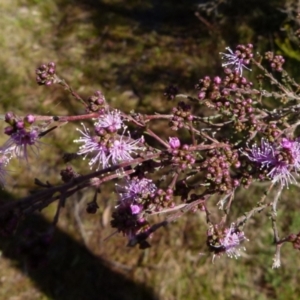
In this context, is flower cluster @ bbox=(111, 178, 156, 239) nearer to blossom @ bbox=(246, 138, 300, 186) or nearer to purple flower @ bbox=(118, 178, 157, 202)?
purple flower @ bbox=(118, 178, 157, 202)

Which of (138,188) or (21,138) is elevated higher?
(21,138)

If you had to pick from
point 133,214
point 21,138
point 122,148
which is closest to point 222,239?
point 133,214

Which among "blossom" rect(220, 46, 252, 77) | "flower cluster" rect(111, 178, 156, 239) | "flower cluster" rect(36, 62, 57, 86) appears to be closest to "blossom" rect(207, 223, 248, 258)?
"flower cluster" rect(111, 178, 156, 239)

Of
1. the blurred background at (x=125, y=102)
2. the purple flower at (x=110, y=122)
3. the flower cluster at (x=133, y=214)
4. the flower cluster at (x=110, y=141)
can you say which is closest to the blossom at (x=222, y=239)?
the flower cluster at (x=133, y=214)

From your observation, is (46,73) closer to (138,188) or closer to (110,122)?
(110,122)

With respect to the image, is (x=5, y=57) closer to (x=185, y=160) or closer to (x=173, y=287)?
(x=173, y=287)

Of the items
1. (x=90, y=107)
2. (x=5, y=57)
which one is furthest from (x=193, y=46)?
(x=90, y=107)

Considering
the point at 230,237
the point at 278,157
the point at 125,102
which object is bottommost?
the point at 125,102

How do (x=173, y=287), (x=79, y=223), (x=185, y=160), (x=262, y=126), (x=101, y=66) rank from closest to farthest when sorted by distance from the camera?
(x=185, y=160)
(x=262, y=126)
(x=173, y=287)
(x=79, y=223)
(x=101, y=66)
